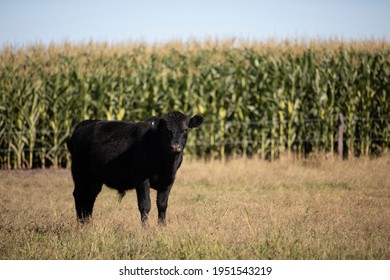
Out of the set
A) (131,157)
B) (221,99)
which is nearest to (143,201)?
(131,157)

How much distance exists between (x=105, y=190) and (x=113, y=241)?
6.62m

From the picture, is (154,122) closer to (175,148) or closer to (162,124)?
(162,124)

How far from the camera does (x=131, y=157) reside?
8805mm

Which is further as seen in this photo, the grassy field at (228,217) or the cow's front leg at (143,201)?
the cow's front leg at (143,201)

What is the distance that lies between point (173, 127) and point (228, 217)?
1501 mm

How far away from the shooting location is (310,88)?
714 inches

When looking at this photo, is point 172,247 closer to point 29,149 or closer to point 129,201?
point 129,201

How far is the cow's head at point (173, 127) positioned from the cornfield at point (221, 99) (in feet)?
28.8

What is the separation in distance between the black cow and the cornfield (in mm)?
7816

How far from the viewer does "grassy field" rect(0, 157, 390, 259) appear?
22.2ft

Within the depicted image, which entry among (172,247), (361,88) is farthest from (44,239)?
(361,88)

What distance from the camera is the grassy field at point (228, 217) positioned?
677 cm

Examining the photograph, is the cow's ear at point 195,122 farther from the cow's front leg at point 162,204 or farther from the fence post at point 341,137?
the fence post at point 341,137

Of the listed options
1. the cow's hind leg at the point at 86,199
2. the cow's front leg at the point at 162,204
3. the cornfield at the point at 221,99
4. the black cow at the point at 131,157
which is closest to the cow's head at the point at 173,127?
the black cow at the point at 131,157
